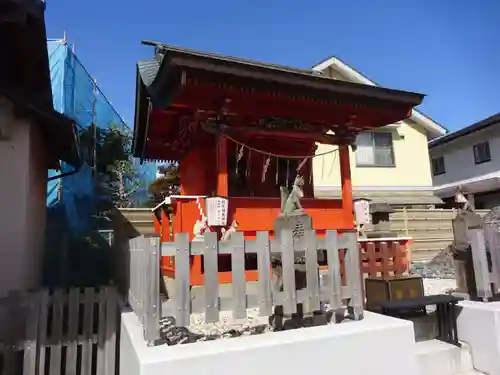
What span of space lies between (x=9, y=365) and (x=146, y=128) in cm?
677

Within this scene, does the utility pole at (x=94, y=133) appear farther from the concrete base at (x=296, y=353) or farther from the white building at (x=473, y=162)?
the white building at (x=473, y=162)

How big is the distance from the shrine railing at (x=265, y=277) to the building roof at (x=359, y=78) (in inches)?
512

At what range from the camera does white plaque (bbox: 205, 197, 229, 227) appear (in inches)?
272

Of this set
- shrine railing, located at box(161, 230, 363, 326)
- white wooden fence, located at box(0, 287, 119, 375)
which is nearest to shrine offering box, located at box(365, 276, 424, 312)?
shrine railing, located at box(161, 230, 363, 326)

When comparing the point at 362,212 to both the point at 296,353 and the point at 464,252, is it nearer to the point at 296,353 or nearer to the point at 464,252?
→ the point at 464,252

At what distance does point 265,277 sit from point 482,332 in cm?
272

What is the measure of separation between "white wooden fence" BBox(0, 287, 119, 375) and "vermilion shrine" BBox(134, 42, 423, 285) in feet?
8.55

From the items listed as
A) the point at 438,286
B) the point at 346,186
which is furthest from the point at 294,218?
the point at 438,286

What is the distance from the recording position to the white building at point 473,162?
18.7 meters

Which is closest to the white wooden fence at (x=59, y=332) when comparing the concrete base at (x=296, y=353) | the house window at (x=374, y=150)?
the concrete base at (x=296, y=353)

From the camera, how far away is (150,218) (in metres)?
11.4

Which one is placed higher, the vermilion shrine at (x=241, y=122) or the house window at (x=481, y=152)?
the house window at (x=481, y=152)

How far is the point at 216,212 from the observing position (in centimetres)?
Result: 690

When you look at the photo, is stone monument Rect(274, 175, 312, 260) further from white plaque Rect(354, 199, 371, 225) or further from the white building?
the white building
